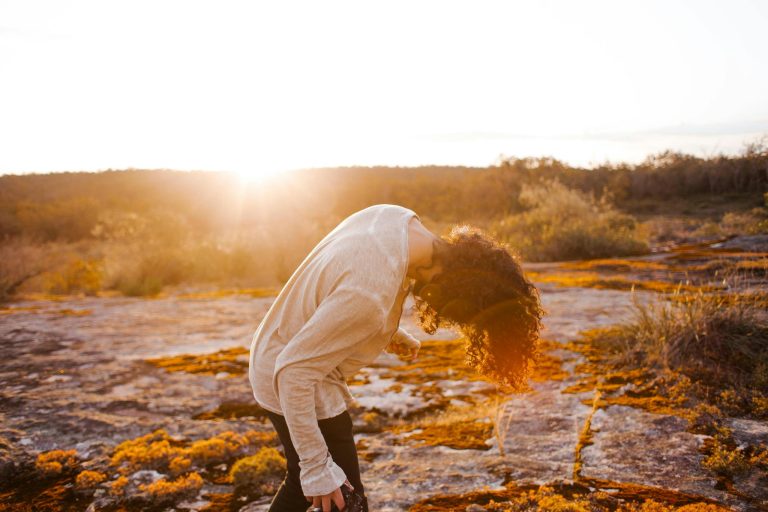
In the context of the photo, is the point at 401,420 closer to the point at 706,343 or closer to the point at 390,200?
the point at 706,343

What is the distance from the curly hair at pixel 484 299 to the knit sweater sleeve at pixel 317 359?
0.30 meters

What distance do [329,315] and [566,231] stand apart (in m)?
9.27

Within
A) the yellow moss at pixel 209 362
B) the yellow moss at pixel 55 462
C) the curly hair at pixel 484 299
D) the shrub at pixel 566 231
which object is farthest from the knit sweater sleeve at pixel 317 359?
the shrub at pixel 566 231

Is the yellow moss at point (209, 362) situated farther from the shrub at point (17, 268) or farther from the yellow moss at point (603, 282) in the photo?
the shrub at point (17, 268)

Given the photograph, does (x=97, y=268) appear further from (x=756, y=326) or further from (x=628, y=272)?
(x=756, y=326)

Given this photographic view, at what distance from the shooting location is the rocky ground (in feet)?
7.34

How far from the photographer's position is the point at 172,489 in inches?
96.3

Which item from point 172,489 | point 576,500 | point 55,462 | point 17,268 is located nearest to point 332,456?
point 576,500

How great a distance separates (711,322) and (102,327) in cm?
559

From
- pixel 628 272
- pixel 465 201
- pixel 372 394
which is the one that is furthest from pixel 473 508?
pixel 465 201

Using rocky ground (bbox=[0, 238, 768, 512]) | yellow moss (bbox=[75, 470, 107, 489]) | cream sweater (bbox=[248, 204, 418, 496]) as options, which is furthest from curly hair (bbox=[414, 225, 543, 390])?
yellow moss (bbox=[75, 470, 107, 489])

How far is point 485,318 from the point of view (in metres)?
1.57

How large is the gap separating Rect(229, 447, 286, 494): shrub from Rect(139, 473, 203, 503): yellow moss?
0.59 ft

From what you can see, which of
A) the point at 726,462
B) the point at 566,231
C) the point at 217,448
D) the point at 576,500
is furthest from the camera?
the point at 566,231
